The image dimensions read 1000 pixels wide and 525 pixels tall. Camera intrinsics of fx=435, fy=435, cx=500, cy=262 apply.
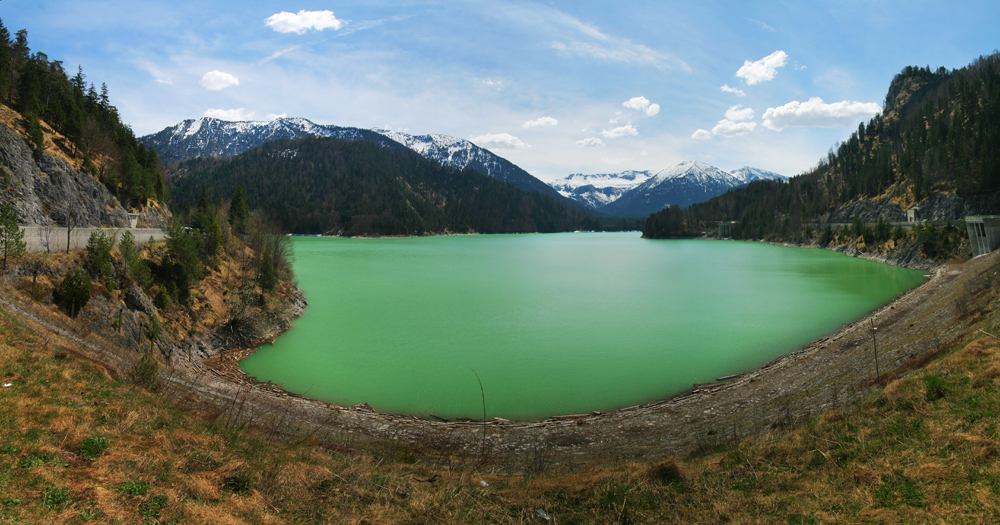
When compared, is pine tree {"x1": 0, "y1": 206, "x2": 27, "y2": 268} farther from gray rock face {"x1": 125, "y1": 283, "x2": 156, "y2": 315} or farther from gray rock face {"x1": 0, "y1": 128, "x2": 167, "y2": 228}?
gray rock face {"x1": 0, "y1": 128, "x2": 167, "y2": 228}

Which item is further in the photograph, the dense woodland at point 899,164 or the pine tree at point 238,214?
the dense woodland at point 899,164

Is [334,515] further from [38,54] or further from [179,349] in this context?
[38,54]

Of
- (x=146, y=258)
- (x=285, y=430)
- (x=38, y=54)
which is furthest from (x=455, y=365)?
(x=38, y=54)

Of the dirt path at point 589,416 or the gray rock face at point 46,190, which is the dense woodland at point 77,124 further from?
the dirt path at point 589,416

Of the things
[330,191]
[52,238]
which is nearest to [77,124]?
[52,238]

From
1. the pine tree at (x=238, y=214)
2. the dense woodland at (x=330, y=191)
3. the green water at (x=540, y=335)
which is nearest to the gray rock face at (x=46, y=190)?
the pine tree at (x=238, y=214)
